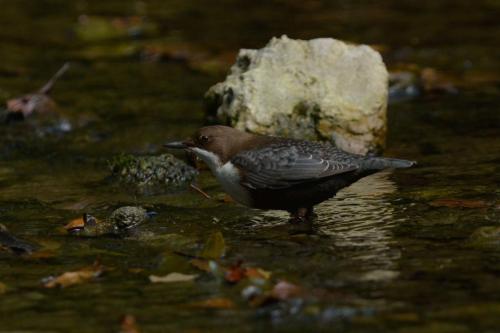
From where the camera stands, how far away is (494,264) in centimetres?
465

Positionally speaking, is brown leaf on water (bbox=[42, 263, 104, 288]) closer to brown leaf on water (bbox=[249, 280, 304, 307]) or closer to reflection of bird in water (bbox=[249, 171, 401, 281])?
brown leaf on water (bbox=[249, 280, 304, 307])

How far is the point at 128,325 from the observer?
4.03 m

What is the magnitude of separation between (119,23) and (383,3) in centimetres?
349

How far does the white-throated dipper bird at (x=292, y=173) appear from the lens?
588 cm

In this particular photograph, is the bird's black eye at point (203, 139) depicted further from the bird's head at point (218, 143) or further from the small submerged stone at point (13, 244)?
the small submerged stone at point (13, 244)

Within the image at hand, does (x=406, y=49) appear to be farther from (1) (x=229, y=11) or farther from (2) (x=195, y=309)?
(2) (x=195, y=309)

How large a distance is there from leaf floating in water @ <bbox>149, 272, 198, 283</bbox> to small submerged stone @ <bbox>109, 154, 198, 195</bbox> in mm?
2340

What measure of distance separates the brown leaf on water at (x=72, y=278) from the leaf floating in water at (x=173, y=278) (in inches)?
11.0

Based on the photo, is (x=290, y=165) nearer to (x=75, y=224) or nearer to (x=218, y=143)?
(x=218, y=143)

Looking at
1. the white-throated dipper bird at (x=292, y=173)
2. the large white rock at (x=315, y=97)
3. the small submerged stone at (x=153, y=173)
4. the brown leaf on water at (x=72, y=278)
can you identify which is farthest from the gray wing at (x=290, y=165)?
the large white rock at (x=315, y=97)

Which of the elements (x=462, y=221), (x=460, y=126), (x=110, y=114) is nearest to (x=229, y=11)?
(x=110, y=114)

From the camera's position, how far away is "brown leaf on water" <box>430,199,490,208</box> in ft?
19.2

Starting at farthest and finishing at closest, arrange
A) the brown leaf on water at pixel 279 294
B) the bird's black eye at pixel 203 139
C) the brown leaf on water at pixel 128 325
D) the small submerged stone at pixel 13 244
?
1. the bird's black eye at pixel 203 139
2. the small submerged stone at pixel 13 244
3. the brown leaf on water at pixel 279 294
4. the brown leaf on water at pixel 128 325

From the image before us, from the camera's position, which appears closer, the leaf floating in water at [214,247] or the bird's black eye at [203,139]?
the leaf floating in water at [214,247]
